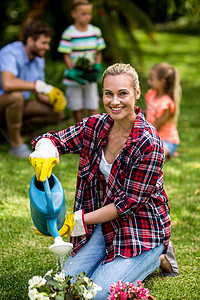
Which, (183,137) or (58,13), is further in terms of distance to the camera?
(58,13)

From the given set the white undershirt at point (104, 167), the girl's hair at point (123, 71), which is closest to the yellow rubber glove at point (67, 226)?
the white undershirt at point (104, 167)

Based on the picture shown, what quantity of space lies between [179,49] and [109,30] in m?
5.03

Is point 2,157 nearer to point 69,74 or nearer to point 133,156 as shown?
point 69,74

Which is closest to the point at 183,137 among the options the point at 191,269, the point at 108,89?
the point at 191,269

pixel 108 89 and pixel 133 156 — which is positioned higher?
pixel 108 89

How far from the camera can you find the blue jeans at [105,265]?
189 centimetres

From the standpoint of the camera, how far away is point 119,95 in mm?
1951

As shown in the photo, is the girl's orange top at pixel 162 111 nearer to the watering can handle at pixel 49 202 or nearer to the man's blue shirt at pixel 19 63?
the man's blue shirt at pixel 19 63

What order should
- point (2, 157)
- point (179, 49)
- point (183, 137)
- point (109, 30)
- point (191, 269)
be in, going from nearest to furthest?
point (191, 269), point (2, 157), point (183, 137), point (109, 30), point (179, 49)

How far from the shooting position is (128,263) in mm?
1910

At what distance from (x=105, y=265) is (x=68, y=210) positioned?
3.12 ft

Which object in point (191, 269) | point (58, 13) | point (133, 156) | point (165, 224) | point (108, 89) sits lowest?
point (191, 269)

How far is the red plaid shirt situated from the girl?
186 cm

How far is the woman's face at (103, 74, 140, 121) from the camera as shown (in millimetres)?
1928
